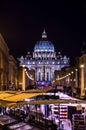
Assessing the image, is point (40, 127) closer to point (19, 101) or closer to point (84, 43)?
point (19, 101)

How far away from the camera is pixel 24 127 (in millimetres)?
15422

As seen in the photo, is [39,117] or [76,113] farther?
[76,113]

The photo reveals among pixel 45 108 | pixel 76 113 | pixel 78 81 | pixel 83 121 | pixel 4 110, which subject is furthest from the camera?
pixel 78 81

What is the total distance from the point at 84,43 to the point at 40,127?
119 m

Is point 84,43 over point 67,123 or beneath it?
over

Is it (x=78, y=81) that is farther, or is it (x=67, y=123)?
(x=78, y=81)

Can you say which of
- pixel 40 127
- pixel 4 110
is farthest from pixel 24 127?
pixel 4 110

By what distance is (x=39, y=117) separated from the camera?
16969 millimetres

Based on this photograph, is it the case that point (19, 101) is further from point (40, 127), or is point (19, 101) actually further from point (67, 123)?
point (67, 123)

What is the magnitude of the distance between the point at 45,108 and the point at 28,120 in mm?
3299

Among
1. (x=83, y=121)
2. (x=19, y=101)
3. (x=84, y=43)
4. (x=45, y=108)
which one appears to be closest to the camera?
(x=19, y=101)

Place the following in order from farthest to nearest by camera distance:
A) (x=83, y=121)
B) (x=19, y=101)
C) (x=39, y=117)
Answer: (x=83, y=121) → (x=39, y=117) → (x=19, y=101)

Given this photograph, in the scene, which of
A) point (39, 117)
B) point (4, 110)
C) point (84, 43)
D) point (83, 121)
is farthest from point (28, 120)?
point (84, 43)

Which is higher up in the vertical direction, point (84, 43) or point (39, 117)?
point (84, 43)
